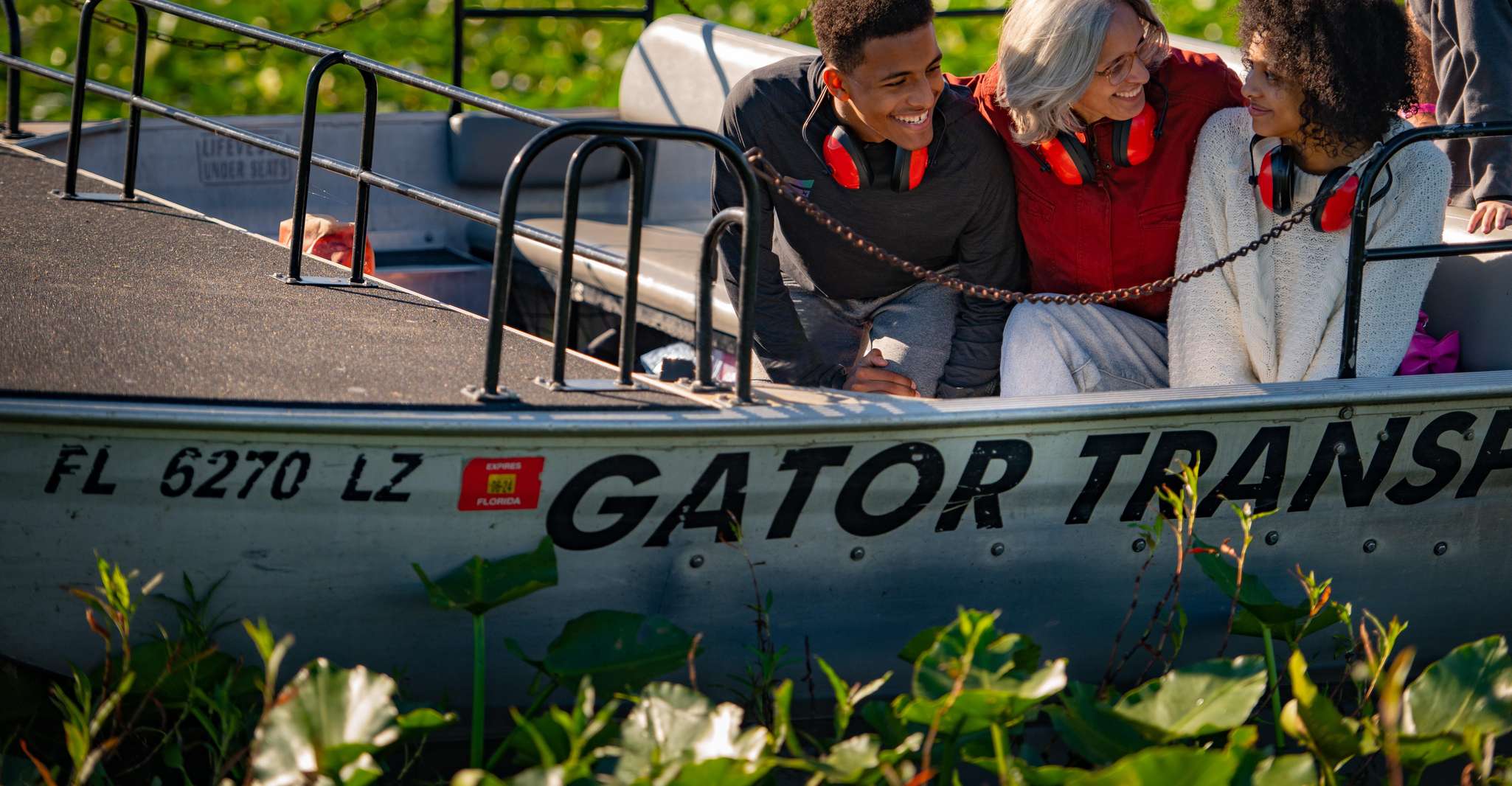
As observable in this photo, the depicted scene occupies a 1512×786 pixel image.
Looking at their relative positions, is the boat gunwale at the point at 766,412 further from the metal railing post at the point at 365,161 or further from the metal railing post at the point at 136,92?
the metal railing post at the point at 136,92

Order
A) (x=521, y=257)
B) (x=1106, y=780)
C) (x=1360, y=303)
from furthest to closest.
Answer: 1. (x=521, y=257)
2. (x=1360, y=303)
3. (x=1106, y=780)

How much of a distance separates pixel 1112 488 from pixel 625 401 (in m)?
0.99

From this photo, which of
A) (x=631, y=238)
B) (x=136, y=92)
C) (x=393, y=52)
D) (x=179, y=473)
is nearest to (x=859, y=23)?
(x=631, y=238)

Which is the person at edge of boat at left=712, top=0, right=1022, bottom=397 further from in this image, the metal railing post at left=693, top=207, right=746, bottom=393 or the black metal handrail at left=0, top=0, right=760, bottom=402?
the metal railing post at left=693, top=207, right=746, bottom=393

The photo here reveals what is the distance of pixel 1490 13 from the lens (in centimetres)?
404

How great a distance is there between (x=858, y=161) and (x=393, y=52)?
352 inches

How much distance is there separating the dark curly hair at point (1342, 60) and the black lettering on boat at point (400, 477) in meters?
1.94

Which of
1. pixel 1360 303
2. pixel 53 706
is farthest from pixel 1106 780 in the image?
pixel 53 706

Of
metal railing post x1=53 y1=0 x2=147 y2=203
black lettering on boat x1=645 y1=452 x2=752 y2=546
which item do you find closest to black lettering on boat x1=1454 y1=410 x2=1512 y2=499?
black lettering on boat x1=645 y1=452 x2=752 y2=546

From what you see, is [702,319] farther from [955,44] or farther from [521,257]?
[955,44]

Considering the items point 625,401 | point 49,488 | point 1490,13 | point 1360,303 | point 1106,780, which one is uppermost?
point 1490,13

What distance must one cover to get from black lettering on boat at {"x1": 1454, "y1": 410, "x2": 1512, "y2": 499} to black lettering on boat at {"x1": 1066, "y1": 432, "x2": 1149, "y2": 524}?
805mm

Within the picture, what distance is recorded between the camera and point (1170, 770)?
2.41 meters

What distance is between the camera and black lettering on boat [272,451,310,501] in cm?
277
